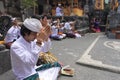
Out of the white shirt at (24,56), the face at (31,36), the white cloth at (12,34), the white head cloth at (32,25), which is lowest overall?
the white cloth at (12,34)

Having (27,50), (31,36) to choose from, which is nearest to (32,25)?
(31,36)

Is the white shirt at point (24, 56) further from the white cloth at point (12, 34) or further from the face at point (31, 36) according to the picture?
the white cloth at point (12, 34)

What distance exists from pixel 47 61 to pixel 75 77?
3.46 ft

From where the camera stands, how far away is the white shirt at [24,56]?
3510 millimetres

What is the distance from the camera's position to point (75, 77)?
21.3 feet

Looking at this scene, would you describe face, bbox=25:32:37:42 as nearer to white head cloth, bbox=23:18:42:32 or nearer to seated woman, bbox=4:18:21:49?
white head cloth, bbox=23:18:42:32

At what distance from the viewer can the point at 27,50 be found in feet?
11.8

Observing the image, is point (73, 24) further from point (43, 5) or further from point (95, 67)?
point (95, 67)

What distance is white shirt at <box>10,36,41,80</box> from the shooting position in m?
3.51

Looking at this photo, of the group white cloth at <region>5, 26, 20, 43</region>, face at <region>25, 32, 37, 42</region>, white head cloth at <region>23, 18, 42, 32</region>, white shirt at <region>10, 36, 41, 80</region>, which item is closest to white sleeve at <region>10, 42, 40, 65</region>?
white shirt at <region>10, 36, 41, 80</region>

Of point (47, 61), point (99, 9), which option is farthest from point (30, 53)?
point (99, 9)

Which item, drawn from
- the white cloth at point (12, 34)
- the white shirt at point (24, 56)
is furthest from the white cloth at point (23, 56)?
the white cloth at point (12, 34)

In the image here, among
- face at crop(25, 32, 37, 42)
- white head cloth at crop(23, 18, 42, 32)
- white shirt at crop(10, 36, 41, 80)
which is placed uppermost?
white head cloth at crop(23, 18, 42, 32)

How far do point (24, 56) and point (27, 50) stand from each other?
13cm
